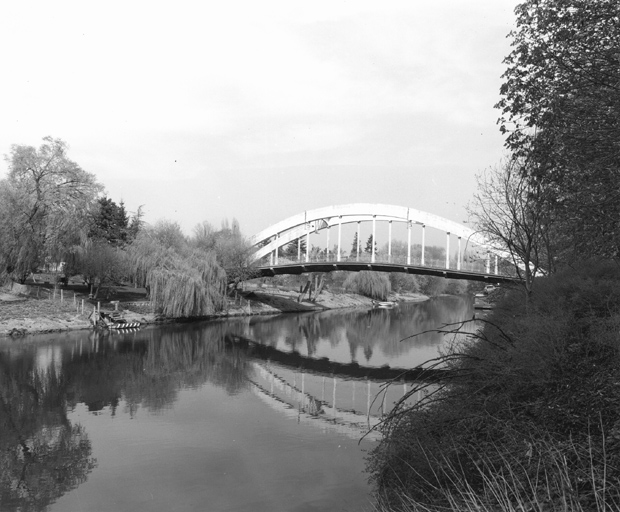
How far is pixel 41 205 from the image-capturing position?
2934 cm

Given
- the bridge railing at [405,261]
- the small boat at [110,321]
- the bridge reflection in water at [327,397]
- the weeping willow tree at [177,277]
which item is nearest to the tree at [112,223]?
the weeping willow tree at [177,277]

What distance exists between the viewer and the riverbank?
89.2 feet

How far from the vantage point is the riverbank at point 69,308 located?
27188 mm

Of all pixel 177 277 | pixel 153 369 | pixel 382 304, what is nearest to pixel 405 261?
pixel 382 304

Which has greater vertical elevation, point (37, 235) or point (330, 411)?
point (37, 235)

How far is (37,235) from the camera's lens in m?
29.5

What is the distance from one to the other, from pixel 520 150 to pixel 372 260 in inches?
1359

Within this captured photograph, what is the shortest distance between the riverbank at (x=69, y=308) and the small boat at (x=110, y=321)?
15.4 inches

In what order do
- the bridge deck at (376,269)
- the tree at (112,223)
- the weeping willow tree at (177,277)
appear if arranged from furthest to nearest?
the tree at (112,223) → the bridge deck at (376,269) → the weeping willow tree at (177,277)

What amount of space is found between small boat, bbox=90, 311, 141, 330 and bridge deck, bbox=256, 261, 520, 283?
1580 centimetres

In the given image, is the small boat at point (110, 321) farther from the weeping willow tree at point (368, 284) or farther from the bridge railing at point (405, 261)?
the weeping willow tree at point (368, 284)

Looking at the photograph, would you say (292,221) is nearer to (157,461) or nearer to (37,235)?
(37,235)

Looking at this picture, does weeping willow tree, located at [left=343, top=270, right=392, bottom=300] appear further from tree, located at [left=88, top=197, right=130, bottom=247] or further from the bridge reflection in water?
the bridge reflection in water

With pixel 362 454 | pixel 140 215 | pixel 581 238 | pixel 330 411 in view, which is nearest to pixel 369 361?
pixel 330 411
